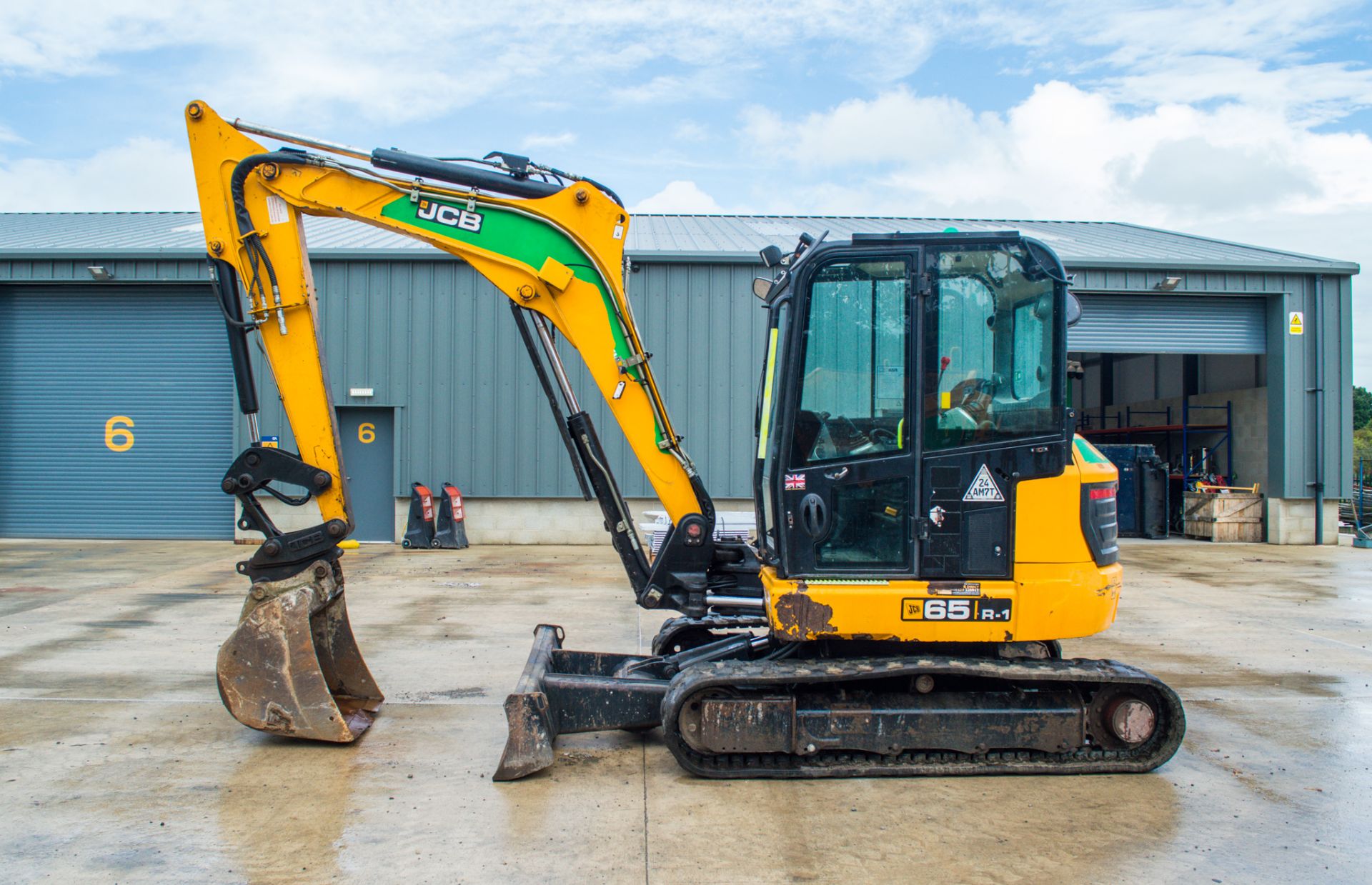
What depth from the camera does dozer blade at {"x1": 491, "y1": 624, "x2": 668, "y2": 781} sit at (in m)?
4.77

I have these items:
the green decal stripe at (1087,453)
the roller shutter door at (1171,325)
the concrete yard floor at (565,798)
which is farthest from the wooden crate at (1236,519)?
the green decal stripe at (1087,453)

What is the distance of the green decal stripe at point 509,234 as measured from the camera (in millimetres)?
5355

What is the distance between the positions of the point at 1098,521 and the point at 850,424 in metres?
1.39

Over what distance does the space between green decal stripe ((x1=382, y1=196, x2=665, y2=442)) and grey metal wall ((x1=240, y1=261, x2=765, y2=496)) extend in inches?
412

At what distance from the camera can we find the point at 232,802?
14.8ft

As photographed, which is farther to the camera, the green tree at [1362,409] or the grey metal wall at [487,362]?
the green tree at [1362,409]

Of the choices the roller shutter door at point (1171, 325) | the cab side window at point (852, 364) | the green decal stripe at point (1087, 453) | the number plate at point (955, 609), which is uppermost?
the roller shutter door at point (1171, 325)

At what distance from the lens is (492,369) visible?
52.3 ft

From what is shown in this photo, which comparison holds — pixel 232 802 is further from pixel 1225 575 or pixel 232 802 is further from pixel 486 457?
pixel 1225 575

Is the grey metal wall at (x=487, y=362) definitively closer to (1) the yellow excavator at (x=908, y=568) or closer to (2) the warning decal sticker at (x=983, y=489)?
(1) the yellow excavator at (x=908, y=568)

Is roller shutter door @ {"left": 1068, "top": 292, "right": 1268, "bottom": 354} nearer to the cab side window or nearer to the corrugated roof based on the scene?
the corrugated roof

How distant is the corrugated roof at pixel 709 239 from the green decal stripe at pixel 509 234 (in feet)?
29.2

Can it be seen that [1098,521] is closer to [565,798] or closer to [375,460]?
[565,798]

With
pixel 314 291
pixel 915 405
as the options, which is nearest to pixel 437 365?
pixel 314 291
